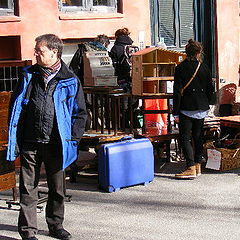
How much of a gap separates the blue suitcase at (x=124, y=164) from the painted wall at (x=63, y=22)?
403cm

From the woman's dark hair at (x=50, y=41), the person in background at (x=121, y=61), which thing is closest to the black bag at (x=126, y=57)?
the person in background at (x=121, y=61)

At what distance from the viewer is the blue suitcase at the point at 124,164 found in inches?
328

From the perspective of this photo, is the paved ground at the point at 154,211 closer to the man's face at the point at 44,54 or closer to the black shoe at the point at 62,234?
the black shoe at the point at 62,234

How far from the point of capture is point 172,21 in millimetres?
13867

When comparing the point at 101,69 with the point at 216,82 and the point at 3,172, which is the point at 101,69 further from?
the point at 216,82

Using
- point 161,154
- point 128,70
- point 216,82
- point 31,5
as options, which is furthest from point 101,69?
point 216,82

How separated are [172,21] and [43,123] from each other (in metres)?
8.18

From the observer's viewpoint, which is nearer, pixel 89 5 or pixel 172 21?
pixel 89 5

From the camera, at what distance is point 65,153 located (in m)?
6.16

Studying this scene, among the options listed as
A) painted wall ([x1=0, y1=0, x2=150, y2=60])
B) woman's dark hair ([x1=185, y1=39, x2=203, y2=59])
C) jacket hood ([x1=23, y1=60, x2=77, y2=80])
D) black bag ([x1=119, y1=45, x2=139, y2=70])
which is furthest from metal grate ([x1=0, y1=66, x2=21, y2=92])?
jacket hood ([x1=23, y1=60, x2=77, y2=80])

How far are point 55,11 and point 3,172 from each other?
17.0 ft

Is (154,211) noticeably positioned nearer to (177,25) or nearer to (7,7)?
(7,7)

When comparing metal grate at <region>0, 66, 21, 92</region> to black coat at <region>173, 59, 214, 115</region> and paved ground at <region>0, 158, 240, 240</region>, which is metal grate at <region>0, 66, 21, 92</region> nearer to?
paved ground at <region>0, 158, 240, 240</region>

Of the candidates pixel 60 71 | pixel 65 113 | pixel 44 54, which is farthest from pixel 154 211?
pixel 44 54
